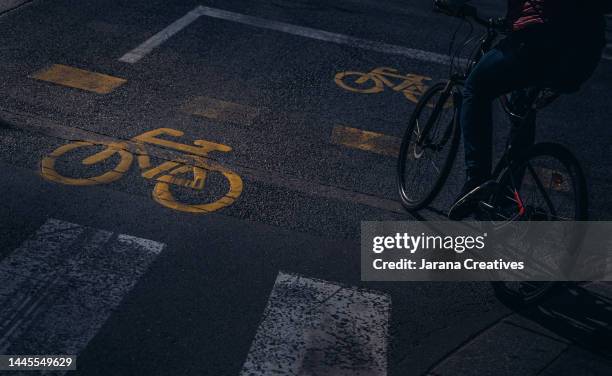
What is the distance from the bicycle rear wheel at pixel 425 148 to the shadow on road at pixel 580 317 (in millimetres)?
1134

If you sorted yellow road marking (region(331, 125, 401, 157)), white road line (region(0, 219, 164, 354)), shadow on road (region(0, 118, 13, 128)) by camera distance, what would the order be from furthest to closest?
yellow road marking (region(331, 125, 401, 157)) → shadow on road (region(0, 118, 13, 128)) → white road line (region(0, 219, 164, 354))

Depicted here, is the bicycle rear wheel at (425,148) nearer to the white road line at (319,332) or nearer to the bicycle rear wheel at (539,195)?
the bicycle rear wheel at (539,195)

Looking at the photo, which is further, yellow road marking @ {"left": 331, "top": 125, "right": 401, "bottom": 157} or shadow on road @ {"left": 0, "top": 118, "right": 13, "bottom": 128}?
yellow road marking @ {"left": 331, "top": 125, "right": 401, "bottom": 157}

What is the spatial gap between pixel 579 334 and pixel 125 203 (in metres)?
3.03

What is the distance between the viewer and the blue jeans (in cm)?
465

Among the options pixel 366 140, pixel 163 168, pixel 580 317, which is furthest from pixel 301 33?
pixel 580 317

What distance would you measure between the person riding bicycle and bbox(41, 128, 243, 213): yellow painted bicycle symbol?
5.81 feet

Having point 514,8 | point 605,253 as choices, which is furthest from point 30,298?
point 605,253

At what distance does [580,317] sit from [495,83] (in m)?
1.49

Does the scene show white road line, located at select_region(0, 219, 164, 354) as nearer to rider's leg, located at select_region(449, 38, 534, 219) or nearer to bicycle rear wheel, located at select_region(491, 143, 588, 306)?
rider's leg, located at select_region(449, 38, 534, 219)

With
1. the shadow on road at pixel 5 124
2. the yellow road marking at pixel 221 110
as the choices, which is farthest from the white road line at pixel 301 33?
the shadow on road at pixel 5 124

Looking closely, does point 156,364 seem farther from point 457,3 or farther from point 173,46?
point 173,46

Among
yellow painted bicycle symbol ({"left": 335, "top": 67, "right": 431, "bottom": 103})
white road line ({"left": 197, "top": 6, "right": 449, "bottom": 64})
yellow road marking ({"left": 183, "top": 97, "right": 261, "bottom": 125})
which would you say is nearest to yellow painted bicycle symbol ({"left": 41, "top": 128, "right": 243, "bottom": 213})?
yellow road marking ({"left": 183, "top": 97, "right": 261, "bottom": 125})

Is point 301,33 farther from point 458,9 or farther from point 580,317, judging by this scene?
point 580,317
